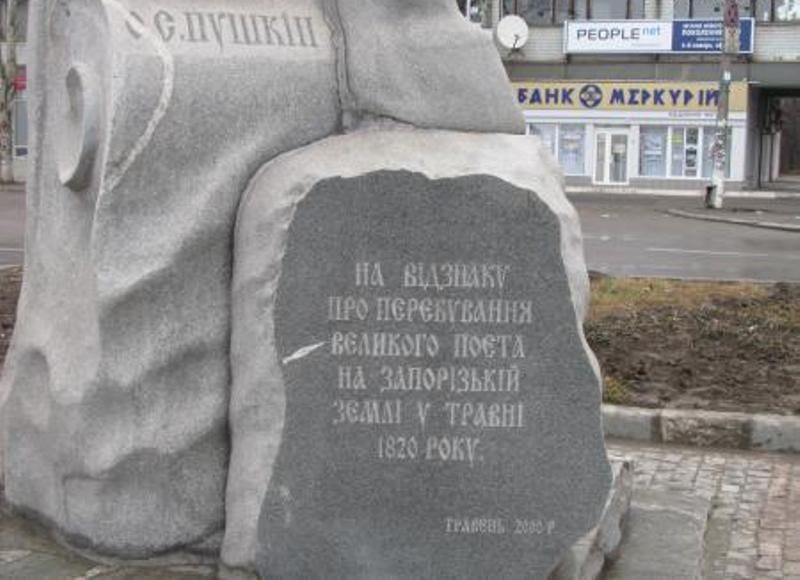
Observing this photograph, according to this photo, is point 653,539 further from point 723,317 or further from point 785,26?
point 785,26

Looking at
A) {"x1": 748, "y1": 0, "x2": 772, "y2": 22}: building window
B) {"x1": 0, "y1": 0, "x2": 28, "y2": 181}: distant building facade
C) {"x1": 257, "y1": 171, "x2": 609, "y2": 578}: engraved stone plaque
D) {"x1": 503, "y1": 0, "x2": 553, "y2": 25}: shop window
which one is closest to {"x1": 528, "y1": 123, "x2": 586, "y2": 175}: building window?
{"x1": 503, "y1": 0, "x2": 553, "y2": 25}: shop window

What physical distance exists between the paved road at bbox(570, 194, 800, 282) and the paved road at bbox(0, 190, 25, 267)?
7.46 m

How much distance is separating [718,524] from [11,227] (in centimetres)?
1738

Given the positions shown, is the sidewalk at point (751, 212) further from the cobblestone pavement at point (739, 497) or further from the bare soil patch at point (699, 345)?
the cobblestone pavement at point (739, 497)

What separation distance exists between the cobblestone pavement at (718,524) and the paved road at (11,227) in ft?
33.4

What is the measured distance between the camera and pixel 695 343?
31.8ft

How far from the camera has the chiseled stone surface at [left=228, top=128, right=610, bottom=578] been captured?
4.38m

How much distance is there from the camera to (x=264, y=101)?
4.68 m

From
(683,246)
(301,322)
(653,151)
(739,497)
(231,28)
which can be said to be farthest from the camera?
(653,151)

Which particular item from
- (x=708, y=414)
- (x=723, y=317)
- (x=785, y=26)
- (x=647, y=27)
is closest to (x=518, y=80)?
(x=647, y=27)

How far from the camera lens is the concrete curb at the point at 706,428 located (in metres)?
7.53

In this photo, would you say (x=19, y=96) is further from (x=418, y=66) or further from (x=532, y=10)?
(x=418, y=66)

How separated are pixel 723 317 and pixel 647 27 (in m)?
29.9

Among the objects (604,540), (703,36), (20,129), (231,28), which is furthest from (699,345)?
(20,129)
